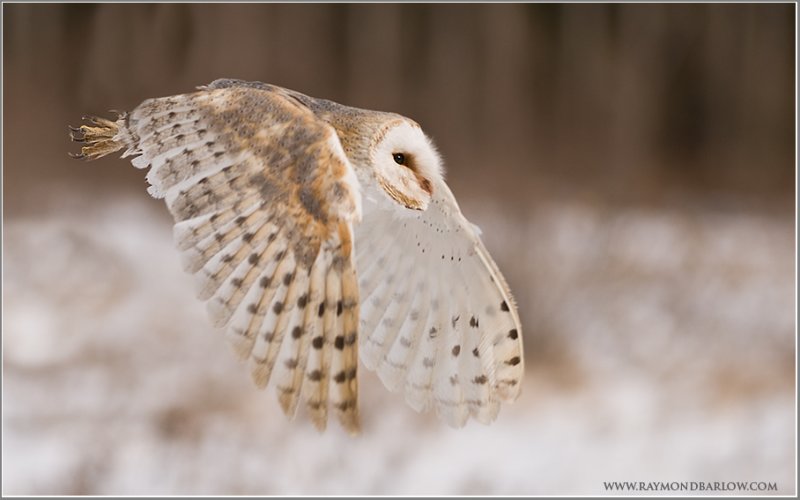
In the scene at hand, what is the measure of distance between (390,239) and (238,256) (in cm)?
23

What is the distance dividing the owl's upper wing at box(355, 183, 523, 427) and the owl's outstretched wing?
0.46 ft

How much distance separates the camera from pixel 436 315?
3.22 ft

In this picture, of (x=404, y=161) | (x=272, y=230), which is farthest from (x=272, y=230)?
(x=404, y=161)

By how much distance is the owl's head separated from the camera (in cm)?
79

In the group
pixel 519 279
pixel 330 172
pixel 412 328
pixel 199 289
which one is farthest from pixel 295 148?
pixel 519 279

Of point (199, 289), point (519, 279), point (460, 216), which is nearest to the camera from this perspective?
point (199, 289)

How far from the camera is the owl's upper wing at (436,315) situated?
937 millimetres

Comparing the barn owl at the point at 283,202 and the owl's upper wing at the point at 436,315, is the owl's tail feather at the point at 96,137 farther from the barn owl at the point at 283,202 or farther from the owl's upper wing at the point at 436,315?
the owl's upper wing at the point at 436,315

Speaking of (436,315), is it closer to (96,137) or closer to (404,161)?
(404,161)

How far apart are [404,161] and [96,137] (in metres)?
0.32

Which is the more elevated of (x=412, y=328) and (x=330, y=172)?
(x=330, y=172)

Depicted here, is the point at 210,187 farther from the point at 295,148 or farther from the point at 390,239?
the point at 390,239

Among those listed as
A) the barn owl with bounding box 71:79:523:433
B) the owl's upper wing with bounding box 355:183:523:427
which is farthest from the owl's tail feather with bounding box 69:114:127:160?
the owl's upper wing with bounding box 355:183:523:427

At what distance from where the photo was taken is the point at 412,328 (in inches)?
38.2
